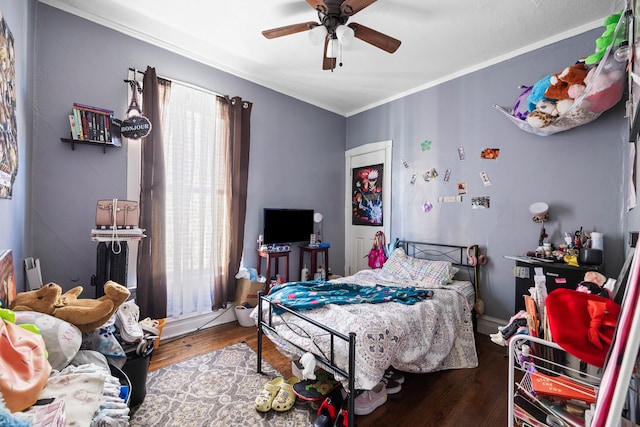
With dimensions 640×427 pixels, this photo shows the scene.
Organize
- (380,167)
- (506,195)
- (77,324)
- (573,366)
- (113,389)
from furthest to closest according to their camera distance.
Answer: (380,167)
(506,195)
(77,324)
(113,389)
(573,366)

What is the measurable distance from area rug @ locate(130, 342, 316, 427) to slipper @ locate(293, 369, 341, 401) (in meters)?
0.09

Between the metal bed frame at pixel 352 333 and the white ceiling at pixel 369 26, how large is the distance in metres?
2.09

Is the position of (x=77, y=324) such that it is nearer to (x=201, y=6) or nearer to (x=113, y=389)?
(x=113, y=389)

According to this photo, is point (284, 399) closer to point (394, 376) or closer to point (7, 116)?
point (394, 376)

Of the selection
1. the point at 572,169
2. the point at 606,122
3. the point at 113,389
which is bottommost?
the point at 113,389

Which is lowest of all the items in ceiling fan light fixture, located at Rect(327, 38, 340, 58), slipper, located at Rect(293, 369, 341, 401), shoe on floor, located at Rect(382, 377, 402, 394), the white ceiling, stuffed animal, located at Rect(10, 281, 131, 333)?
shoe on floor, located at Rect(382, 377, 402, 394)

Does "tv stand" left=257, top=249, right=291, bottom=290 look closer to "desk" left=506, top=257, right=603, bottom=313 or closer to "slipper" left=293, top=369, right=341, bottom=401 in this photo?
"slipper" left=293, top=369, right=341, bottom=401

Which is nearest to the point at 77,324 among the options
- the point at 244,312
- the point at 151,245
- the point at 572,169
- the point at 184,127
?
the point at 151,245

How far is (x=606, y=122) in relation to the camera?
7.59 feet

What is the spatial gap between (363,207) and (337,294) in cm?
222

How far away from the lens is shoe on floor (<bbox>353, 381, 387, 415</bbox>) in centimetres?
177

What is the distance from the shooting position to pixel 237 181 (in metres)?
3.24

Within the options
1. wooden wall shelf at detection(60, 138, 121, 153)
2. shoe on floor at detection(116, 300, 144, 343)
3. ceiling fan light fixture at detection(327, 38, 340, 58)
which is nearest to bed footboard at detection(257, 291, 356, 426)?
shoe on floor at detection(116, 300, 144, 343)

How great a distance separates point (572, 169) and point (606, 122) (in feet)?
1.41
